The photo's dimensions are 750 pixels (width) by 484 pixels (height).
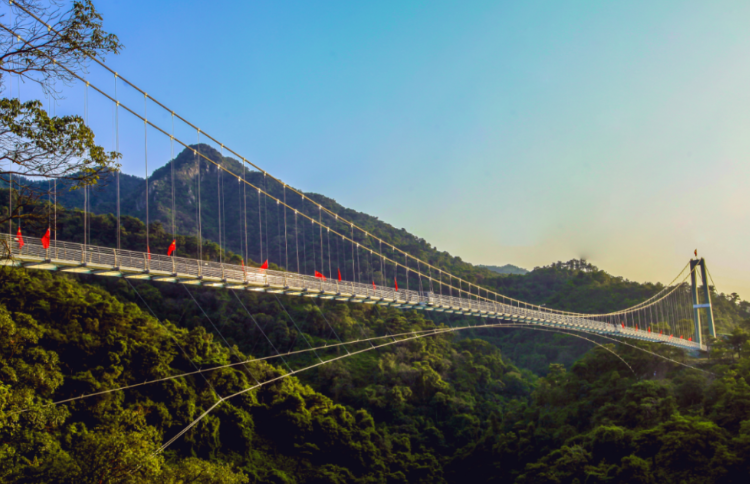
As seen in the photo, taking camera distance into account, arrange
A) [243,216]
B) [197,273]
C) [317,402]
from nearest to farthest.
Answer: [197,273], [317,402], [243,216]

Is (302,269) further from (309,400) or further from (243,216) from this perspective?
(309,400)

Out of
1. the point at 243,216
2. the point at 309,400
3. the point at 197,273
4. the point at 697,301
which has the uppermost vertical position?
the point at 243,216

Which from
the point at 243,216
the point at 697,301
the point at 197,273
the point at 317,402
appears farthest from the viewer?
the point at 243,216

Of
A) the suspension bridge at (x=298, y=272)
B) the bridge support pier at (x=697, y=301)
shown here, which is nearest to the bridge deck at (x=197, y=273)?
the suspension bridge at (x=298, y=272)

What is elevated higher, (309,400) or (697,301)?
(697,301)

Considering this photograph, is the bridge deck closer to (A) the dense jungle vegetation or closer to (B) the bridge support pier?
(A) the dense jungle vegetation

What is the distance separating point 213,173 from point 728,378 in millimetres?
55577

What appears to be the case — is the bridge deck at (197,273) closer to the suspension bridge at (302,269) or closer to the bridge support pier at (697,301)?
the suspension bridge at (302,269)

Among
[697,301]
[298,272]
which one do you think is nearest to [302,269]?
[298,272]

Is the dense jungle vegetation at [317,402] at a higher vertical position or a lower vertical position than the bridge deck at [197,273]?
lower

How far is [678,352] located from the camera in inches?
1570

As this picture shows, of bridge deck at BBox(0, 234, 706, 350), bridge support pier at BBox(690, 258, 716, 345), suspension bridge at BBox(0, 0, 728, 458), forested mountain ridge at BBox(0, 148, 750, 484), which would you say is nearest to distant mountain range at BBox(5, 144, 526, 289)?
suspension bridge at BBox(0, 0, 728, 458)

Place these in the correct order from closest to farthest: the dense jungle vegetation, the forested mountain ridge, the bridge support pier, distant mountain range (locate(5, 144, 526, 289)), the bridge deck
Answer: the bridge deck, the dense jungle vegetation, the forested mountain ridge, the bridge support pier, distant mountain range (locate(5, 144, 526, 289))

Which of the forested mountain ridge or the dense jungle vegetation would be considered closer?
the dense jungle vegetation
